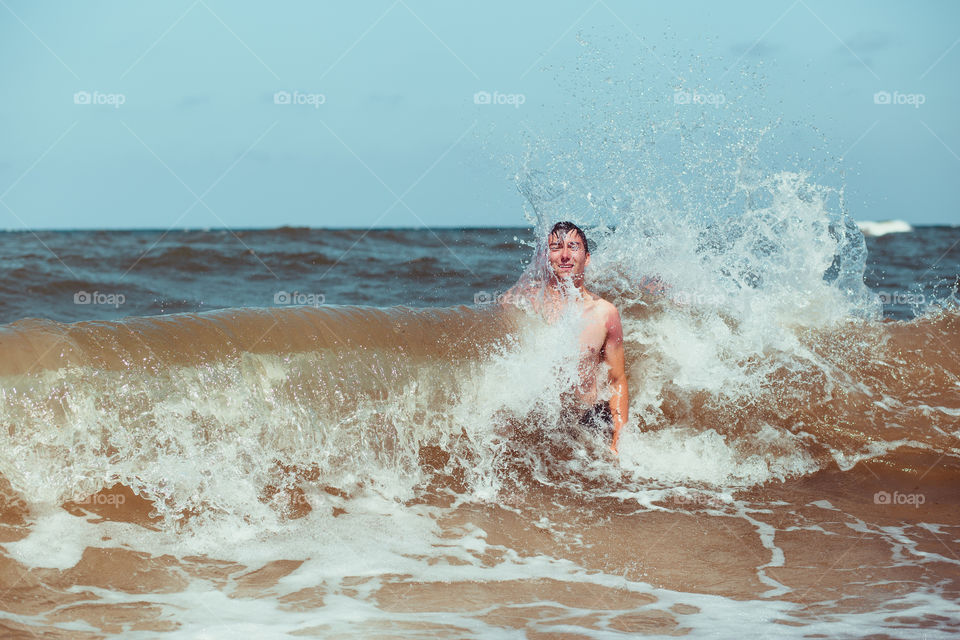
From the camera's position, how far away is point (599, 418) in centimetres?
526

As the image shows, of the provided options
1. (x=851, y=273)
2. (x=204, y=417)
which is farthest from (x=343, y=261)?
(x=204, y=417)

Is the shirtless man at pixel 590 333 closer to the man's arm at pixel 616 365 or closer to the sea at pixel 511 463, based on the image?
the man's arm at pixel 616 365

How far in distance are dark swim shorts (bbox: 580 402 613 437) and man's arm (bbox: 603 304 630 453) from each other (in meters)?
0.04

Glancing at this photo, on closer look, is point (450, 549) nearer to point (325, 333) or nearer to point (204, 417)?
point (204, 417)

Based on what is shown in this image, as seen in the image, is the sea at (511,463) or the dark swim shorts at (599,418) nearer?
the sea at (511,463)

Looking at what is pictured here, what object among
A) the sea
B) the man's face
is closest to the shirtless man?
the man's face

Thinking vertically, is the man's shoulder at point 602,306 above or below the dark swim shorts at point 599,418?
above

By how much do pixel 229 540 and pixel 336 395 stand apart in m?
1.41

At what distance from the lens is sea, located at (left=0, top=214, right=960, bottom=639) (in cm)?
321

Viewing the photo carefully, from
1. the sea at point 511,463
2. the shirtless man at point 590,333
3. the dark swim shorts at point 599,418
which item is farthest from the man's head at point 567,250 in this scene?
the dark swim shorts at point 599,418

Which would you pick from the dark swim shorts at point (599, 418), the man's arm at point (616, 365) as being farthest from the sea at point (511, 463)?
the man's arm at point (616, 365)

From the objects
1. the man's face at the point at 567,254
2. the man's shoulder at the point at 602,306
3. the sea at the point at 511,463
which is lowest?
the sea at the point at 511,463

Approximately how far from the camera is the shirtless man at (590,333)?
5199 millimetres

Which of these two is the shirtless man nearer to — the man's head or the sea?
the man's head
